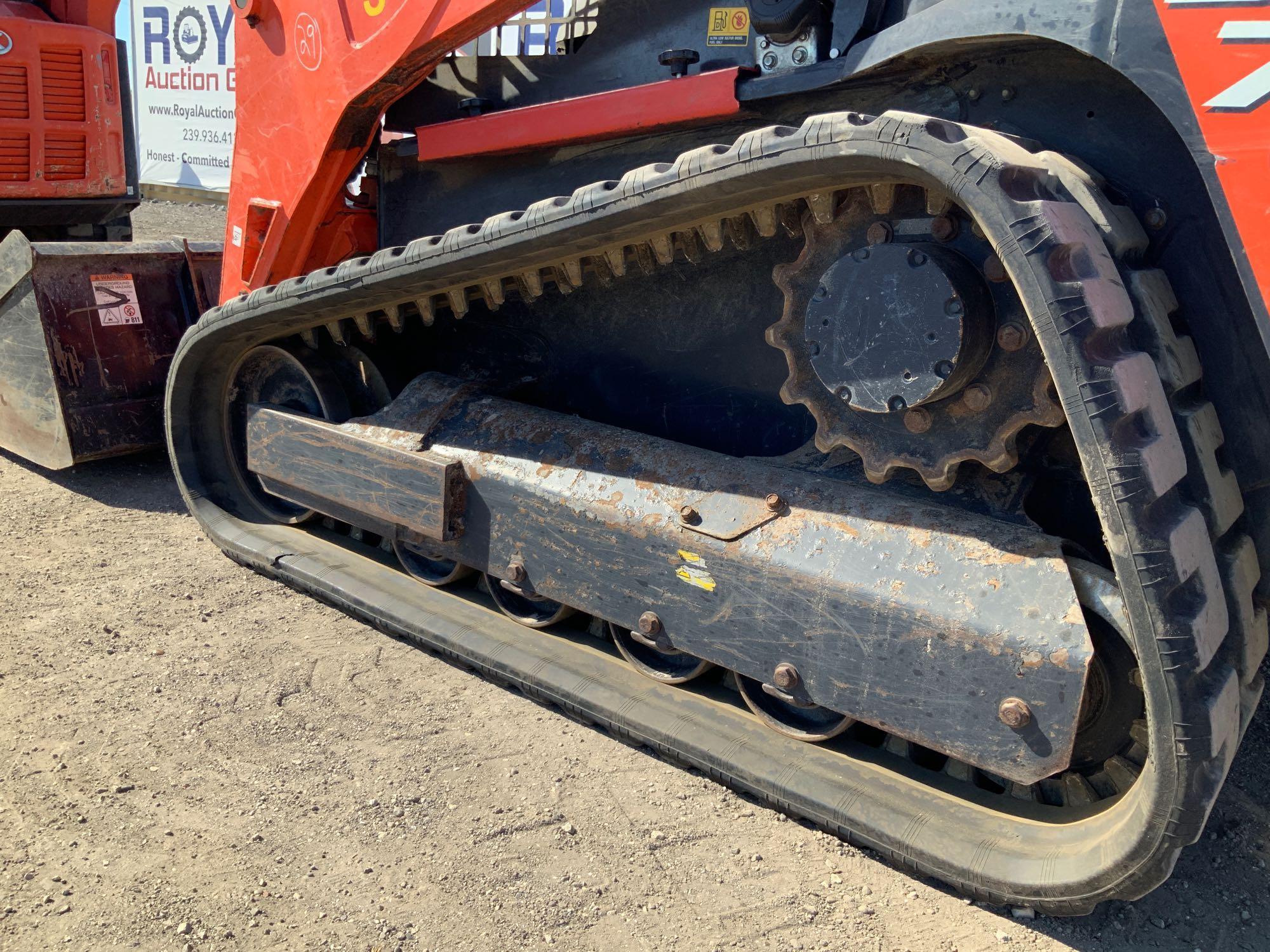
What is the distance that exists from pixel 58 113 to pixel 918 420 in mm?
5394

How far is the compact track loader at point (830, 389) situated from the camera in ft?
5.81

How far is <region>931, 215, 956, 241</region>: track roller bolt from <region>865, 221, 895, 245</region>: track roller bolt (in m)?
0.09

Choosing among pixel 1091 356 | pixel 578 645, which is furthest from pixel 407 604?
pixel 1091 356

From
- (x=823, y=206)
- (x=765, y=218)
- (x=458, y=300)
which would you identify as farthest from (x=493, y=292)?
(x=823, y=206)

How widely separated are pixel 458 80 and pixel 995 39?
1.69 meters

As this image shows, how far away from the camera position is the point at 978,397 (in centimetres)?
201

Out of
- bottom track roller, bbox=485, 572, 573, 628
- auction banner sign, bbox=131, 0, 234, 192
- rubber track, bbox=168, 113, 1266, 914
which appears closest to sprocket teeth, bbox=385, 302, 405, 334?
bottom track roller, bbox=485, 572, 573, 628

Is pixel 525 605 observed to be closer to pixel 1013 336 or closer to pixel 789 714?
pixel 789 714

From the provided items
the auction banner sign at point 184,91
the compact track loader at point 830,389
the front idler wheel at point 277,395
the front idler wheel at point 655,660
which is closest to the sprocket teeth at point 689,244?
the compact track loader at point 830,389

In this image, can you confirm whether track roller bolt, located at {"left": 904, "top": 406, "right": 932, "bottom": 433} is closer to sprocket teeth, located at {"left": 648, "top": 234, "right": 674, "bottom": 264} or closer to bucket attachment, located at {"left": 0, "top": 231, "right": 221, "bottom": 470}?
sprocket teeth, located at {"left": 648, "top": 234, "right": 674, "bottom": 264}

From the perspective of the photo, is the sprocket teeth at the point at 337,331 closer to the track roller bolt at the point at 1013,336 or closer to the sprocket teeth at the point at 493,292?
the sprocket teeth at the point at 493,292

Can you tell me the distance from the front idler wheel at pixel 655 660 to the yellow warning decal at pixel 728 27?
142 centimetres

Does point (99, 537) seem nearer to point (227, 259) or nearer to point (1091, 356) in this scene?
point (227, 259)

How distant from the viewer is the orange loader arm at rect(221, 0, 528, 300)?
2.83 metres
